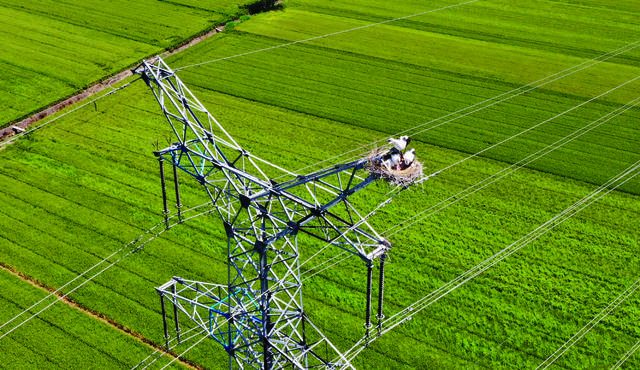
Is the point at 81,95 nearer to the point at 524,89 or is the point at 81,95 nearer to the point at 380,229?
the point at 380,229

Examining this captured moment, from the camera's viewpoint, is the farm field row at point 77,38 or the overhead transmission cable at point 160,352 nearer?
the overhead transmission cable at point 160,352

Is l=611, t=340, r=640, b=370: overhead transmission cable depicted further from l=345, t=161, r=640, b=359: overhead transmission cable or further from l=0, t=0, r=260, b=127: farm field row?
l=0, t=0, r=260, b=127: farm field row

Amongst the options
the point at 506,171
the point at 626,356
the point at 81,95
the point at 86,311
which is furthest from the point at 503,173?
the point at 81,95

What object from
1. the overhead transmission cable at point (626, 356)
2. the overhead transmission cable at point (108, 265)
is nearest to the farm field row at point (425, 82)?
the overhead transmission cable at point (626, 356)

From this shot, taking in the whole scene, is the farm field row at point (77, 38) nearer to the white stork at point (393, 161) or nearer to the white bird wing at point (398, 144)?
the white stork at point (393, 161)

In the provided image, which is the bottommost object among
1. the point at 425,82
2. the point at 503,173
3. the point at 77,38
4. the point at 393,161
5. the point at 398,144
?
the point at 503,173

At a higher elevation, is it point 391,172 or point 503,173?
point 391,172
